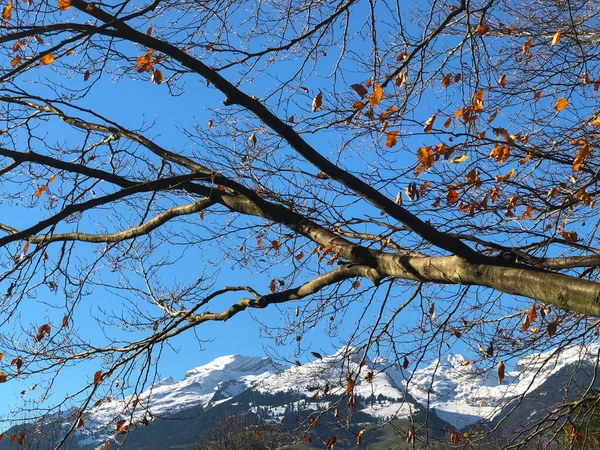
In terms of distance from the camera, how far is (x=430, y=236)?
3316mm

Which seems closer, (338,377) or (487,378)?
Answer: (338,377)

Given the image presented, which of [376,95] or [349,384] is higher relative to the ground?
[376,95]

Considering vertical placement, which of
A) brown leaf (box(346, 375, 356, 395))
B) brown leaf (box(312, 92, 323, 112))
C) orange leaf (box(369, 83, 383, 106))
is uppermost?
brown leaf (box(312, 92, 323, 112))

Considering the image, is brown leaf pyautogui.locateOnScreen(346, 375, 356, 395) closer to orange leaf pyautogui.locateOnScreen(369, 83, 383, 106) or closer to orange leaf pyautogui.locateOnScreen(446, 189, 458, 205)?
orange leaf pyautogui.locateOnScreen(446, 189, 458, 205)

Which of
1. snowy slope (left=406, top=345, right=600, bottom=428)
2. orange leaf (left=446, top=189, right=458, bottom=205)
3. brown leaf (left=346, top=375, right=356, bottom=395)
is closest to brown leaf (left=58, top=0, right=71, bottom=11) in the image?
orange leaf (left=446, top=189, right=458, bottom=205)

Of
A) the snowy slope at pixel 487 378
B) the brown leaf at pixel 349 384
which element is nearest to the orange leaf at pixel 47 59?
the brown leaf at pixel 349 384

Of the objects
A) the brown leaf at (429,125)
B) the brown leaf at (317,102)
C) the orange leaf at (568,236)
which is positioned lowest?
the orange leaf at (568,236)

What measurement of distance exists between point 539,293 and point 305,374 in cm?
333

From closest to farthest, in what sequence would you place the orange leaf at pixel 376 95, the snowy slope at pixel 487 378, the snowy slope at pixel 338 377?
the orange leaf at pixel 376 95 → the snowy slope at pixel 338 377 → the snowy slope at pixel 487 378

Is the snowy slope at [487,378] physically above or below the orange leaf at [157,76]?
below

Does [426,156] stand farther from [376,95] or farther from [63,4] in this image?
[63,4]

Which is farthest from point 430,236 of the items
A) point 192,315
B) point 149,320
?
point 149,320

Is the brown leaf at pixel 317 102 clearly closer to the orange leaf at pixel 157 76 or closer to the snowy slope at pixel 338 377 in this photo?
the orange leaf at pixel 157 76

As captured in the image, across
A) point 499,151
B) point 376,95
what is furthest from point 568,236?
point 376,95
